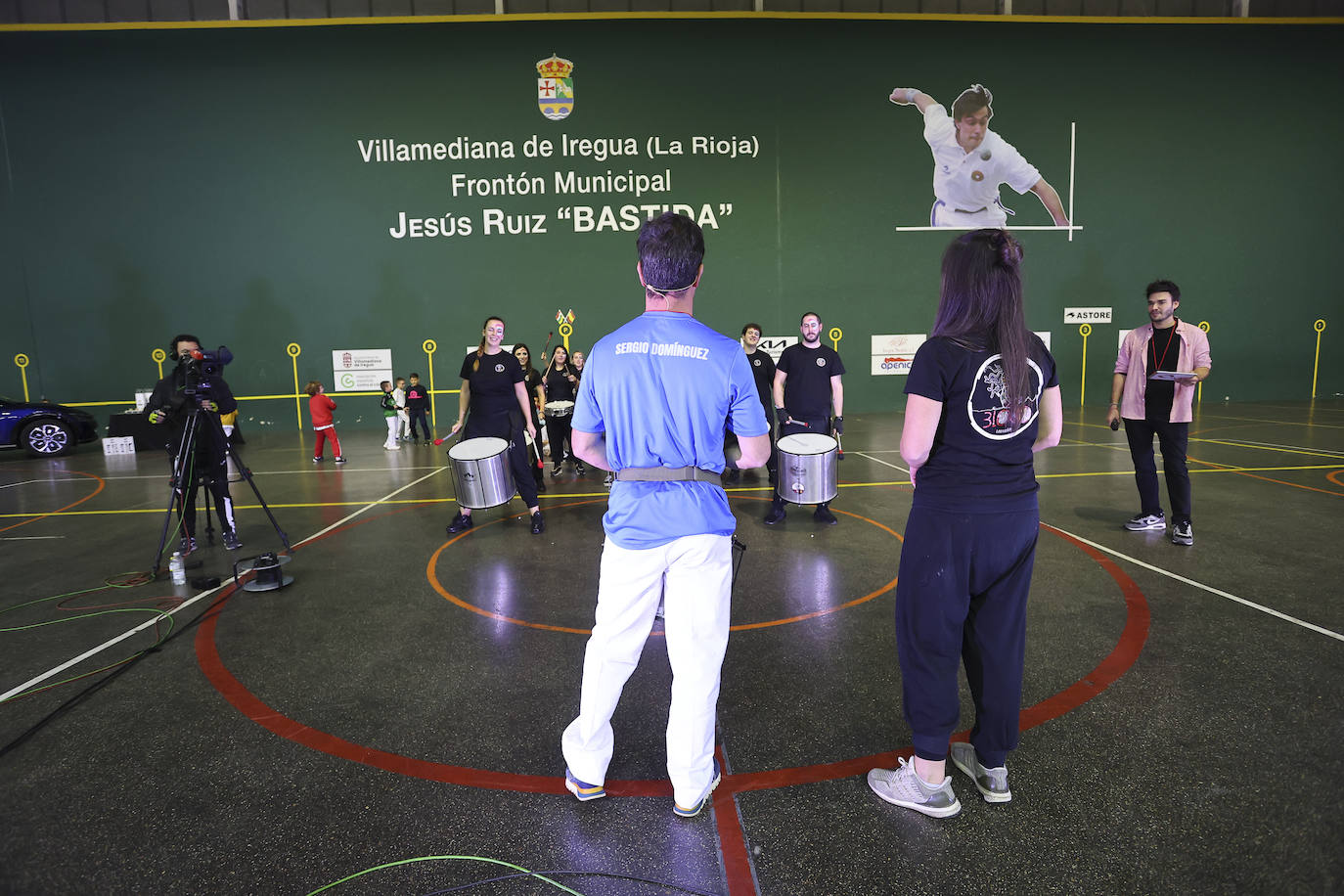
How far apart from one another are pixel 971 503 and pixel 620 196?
15.7m

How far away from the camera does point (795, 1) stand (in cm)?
1644

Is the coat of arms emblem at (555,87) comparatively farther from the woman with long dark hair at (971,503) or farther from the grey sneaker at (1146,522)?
the woman with long dark hair at (971,503)

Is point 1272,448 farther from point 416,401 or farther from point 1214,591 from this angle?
point 416,401

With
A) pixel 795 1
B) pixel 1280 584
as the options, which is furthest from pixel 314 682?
pixel 795 1

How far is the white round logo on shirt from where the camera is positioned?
2.30 m

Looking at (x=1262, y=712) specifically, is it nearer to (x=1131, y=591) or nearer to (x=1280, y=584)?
(x=1131, y=591)

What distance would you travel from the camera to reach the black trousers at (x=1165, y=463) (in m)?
5.88

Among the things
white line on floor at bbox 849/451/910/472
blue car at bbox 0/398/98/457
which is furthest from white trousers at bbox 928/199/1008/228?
blue car at bbox 0/398/98/457

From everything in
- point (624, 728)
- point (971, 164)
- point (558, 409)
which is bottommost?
point (624, 728)

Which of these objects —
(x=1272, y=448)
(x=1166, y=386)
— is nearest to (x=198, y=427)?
(x=1166, y=386)

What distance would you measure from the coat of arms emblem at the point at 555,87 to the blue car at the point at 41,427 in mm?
11620

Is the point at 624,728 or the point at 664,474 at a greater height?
the point at 664,474

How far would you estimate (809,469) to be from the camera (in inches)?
243

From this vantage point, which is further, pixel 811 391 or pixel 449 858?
pixel 811 391
